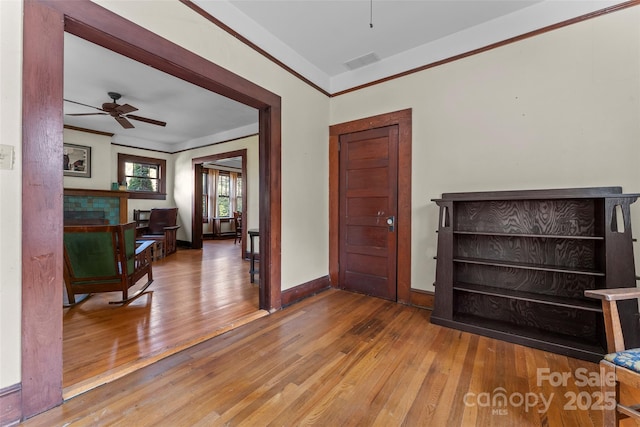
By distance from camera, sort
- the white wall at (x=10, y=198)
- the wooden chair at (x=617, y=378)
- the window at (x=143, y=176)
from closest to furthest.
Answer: the wooden chair at (x=617, y=378)
the white wall at (x=10, y=198)
the window at (x=143, y=176)

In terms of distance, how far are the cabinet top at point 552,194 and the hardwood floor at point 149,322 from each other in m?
2.31

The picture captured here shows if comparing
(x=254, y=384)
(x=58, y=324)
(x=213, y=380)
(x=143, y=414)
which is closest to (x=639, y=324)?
(x=254, y=384)

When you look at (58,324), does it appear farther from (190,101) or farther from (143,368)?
(190,101)

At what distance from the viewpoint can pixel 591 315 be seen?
84.5 inches

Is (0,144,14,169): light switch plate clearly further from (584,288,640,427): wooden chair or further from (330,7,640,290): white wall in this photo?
(330,7,640,290): white wall

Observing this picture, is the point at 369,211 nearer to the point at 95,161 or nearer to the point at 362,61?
the point at 362,61

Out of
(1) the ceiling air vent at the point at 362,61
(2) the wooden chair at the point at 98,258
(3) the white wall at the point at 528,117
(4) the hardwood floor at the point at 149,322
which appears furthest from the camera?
(1) the ceiling air vent at the point at 362,61

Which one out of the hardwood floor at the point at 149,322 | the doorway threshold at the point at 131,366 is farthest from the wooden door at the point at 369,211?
the doorway threshold at the point at 131,366

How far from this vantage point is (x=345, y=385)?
167 cm

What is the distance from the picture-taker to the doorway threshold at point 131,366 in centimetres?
159

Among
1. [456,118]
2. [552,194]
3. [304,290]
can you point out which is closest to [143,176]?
[304,290]

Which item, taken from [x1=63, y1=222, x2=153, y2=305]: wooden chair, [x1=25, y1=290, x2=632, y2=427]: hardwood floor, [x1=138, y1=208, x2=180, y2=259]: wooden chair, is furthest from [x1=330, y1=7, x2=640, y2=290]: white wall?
[x1=138, y1=208, x2=180, y2=259]: wooden chair

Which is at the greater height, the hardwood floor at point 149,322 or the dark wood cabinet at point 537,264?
the dark wood cabinet at point 537,264

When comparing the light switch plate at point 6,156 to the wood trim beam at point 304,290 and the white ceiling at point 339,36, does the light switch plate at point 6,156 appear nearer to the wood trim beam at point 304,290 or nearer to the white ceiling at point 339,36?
the white ceiling at point 339,36
